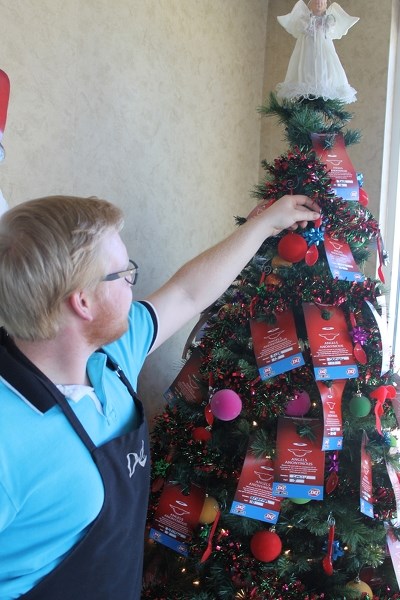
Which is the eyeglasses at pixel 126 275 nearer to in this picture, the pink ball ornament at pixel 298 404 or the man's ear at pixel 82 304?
the man's ear at pixel 82 304

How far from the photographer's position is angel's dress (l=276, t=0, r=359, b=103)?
1.52 meters

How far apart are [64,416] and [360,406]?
2.56 feet

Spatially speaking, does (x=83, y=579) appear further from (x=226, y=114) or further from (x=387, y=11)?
(x=387, y=11)

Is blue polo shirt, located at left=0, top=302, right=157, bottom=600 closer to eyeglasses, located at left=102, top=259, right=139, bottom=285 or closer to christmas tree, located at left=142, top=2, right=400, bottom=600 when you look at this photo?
eyeglasses, located at left=102, top=259, right=139, bottom=285

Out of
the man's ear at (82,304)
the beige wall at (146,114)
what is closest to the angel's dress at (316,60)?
the beige wall at (146,114)

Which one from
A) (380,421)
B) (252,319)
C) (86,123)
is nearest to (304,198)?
(252,319)

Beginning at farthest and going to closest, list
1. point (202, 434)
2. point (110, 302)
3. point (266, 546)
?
1. point (202, 434)
2. point (266, 546)
3. point (110, 302)

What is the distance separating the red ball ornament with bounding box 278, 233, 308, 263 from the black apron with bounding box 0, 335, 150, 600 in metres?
0.62

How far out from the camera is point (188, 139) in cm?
214

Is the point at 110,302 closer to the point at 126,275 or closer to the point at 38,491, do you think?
the point at 126,275

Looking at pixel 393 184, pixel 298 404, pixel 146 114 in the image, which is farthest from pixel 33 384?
pixel 393 184

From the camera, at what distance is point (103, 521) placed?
908 mm

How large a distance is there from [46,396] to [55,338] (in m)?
0.11

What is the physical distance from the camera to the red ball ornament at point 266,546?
133cm
